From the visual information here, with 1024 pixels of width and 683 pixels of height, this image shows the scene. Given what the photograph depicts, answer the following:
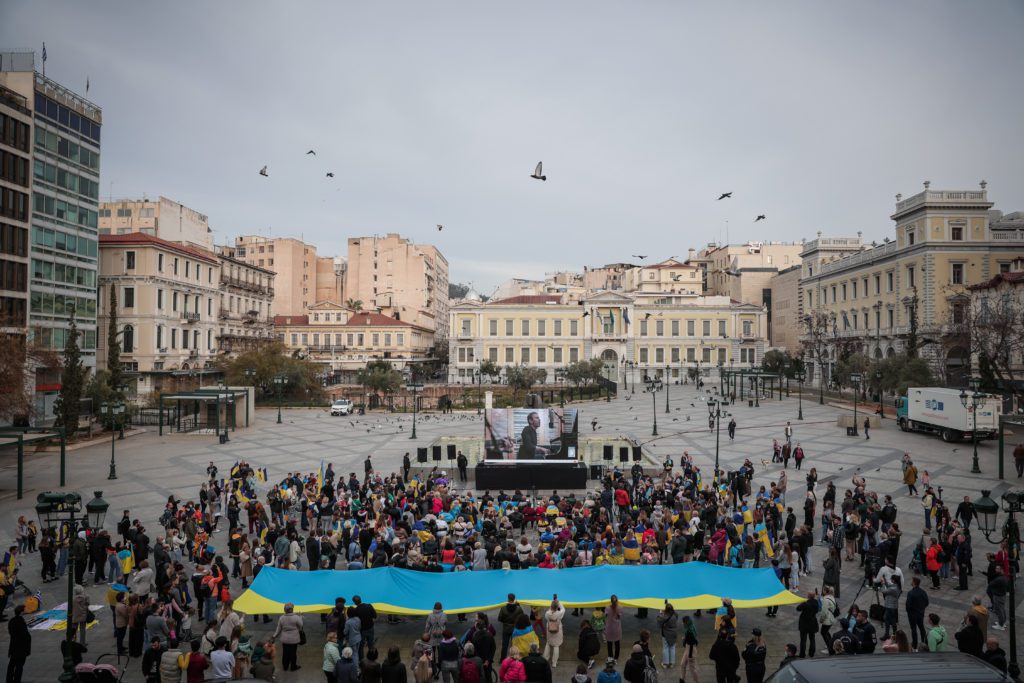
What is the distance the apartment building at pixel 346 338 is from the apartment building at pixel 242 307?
18.7 ft

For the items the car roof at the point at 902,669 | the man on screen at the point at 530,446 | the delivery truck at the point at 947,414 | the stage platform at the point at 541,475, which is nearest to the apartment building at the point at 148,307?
the man on screen at the point at 530,446

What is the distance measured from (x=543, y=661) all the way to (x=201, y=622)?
7519mm

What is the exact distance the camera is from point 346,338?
3091 inches

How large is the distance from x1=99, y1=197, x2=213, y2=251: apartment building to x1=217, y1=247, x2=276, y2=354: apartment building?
594 cm

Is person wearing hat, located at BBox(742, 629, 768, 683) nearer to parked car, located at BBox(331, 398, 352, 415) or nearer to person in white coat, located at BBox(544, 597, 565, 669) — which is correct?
person in white coat, located at BBox(544, 597, 565, 669)

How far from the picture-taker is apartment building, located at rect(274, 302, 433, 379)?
77.7m

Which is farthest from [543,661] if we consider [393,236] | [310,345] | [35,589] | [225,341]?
[393,236]

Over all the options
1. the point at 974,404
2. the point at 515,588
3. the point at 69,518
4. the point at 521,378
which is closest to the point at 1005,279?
the point at 974,404

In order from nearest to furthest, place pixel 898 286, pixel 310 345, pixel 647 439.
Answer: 1. pixel 647 439
2. pixel 898 286
3. pixel 310 345

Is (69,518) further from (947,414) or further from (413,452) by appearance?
(947,414)

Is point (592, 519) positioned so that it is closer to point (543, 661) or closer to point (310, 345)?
point (543, 661)

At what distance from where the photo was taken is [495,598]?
1086cm

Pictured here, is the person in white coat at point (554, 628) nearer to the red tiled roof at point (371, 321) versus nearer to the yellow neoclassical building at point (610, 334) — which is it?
the yellow neoclassical building at point (610, 334)

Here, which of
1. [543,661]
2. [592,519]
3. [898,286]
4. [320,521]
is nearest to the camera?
[543,661]
